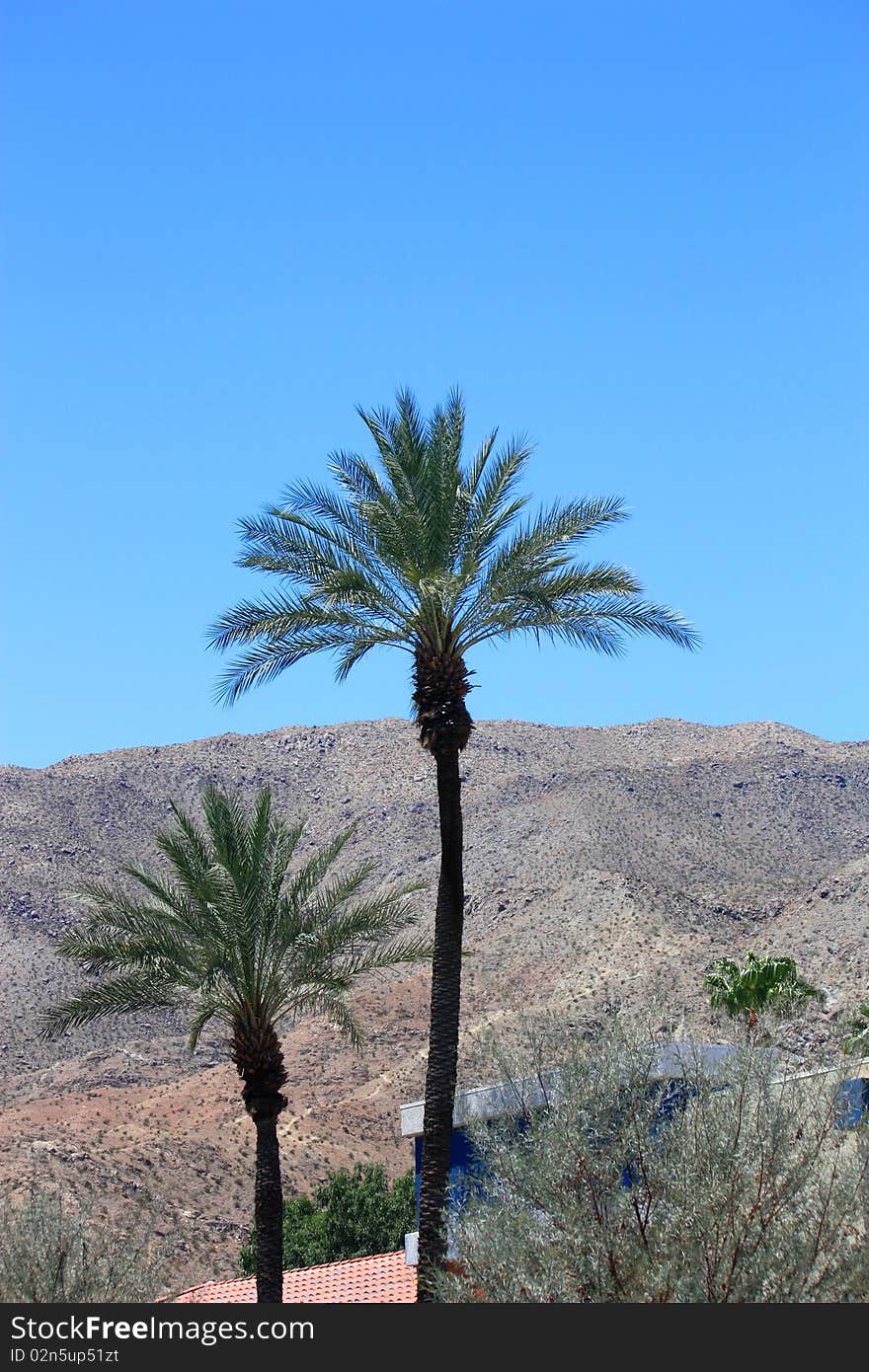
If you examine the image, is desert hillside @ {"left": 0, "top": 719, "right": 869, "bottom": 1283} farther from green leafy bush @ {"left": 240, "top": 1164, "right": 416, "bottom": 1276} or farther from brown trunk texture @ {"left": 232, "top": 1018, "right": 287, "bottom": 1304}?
brown trunk texture @ {"left": 232, "top": 1018, "right": 287, "bottom": 1304}

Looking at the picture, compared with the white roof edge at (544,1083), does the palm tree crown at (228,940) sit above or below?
above

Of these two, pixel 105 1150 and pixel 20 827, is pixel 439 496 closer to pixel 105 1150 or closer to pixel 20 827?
pixel 105 1150

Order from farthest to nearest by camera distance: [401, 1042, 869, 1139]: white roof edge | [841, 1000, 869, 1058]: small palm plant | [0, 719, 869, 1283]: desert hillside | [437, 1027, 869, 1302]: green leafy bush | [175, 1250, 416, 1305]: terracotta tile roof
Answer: [0, 719, 869, 1283]: desert hillside
[175, 1250, 416, 1305]: terracotta tile roof
[841, 1000, 869, 1058]: small palm plant
[401, 1042, 869, 1139]: white roof edge
[437, 1027, 869, 1302]: green leafy bush

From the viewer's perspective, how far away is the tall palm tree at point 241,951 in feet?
71.7

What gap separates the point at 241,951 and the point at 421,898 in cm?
6269

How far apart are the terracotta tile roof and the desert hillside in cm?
1143

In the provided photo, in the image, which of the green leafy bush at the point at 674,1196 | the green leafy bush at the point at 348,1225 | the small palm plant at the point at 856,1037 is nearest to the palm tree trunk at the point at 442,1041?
the green leafy bush at the point at 674,1196

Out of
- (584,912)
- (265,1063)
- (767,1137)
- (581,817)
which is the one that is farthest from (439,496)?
(581,817)

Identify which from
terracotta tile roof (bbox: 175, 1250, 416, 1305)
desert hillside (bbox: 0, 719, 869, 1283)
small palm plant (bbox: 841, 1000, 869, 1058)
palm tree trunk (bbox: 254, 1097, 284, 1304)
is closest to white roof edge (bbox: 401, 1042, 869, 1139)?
small palm plant (bbox: 841, 1000, 869, 1058)

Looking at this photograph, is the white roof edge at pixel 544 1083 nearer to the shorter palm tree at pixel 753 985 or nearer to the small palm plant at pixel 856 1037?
the small palm plant at pixel 856 1037

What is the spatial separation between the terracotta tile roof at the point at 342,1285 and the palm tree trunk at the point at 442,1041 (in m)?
7.20

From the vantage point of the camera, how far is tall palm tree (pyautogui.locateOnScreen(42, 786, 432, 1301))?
71.7ft

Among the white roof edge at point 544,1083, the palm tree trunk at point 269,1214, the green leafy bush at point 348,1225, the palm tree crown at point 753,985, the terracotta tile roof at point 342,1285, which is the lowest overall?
the green leafy bush at point 348,1225

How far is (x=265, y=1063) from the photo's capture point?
2220cm
